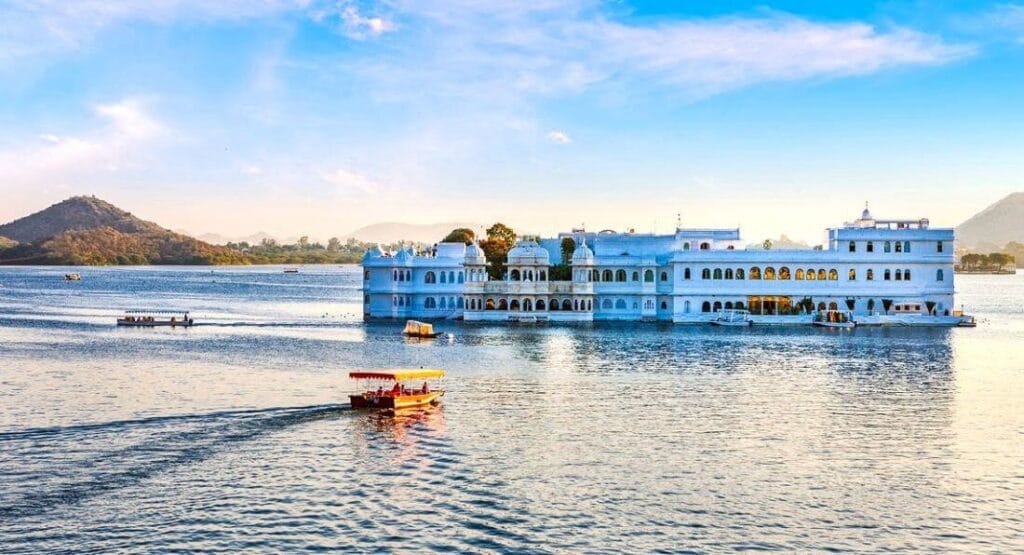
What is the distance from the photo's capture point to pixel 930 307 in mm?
97312

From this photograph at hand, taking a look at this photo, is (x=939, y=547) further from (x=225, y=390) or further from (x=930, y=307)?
(x=930, y=307)

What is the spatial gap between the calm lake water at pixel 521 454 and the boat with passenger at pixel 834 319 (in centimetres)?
2554

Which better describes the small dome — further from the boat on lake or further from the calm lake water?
the calm lake water

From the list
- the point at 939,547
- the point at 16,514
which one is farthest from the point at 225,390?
the point at 939,547

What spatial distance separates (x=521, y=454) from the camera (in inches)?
1391

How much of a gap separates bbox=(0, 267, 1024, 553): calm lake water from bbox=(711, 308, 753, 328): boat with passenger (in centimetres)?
2618

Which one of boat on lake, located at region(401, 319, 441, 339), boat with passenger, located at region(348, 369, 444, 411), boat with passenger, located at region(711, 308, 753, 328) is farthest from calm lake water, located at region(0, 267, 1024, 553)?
boat with passenger, located at region(711, 308, 753, 328)

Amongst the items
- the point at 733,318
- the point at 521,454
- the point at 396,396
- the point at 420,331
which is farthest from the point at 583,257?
the point at 521,454

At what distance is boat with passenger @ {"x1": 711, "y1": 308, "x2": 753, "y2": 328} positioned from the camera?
306ft

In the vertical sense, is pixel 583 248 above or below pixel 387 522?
above

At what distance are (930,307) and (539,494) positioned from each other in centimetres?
7896

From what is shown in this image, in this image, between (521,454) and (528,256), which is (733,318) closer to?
(528,256)

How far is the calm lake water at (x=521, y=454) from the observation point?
26.7 meters

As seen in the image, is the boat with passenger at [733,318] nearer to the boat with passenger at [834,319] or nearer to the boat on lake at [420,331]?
the boat with passenger at [834,319]
